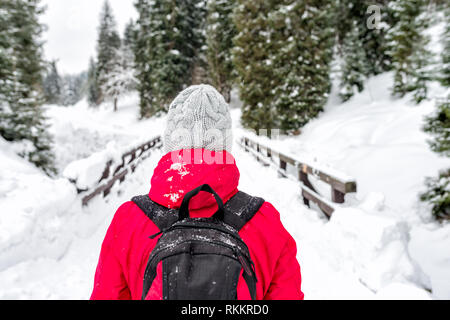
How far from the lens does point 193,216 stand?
127 centimetres

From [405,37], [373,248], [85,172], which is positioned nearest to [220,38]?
[405,37]

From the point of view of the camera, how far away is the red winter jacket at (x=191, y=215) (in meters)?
1.25

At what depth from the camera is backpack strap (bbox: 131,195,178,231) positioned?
→ 1.24 meters

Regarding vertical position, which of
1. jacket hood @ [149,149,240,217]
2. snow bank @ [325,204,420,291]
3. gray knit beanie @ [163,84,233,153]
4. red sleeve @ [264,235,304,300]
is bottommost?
snow bank @ [325,204,420,291]

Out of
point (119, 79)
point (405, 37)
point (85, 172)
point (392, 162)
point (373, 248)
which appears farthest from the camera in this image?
point (119, 79)

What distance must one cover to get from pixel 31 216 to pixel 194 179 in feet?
13.2

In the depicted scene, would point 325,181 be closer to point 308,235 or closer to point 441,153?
point 308,235

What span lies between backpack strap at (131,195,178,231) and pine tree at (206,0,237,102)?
88.3ft

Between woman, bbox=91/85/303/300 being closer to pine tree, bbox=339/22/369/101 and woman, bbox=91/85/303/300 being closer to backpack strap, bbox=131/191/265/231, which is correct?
backpack strap, bbox=131/191/265/231

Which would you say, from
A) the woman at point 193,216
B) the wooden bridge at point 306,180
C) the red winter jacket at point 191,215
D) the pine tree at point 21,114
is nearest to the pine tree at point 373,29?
the wooden bridge at point 306,180

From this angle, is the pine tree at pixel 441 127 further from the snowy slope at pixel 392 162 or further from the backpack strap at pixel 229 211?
the backpack strap at pixel 229 211

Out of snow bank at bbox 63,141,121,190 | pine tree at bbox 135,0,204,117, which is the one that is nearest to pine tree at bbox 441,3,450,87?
snow bank at bbox 63,141,121,190

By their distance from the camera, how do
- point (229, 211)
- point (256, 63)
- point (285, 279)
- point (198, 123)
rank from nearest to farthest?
point (229, 211) < point (285, 279) < point (198, 123) < point (256, 63)

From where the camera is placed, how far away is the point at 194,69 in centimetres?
3359
